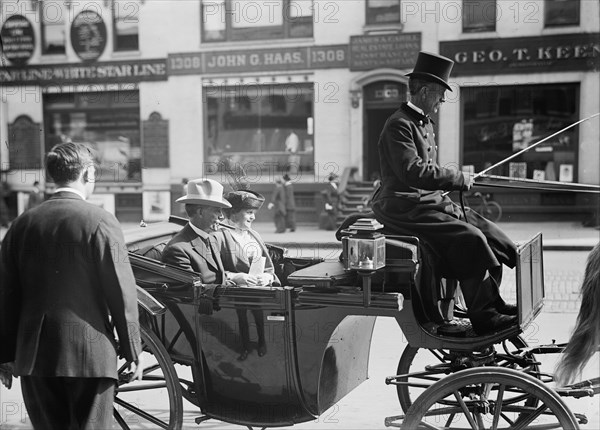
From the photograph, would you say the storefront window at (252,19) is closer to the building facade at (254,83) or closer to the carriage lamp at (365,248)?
the building facade at (254,83)

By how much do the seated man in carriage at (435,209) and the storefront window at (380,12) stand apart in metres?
5.34

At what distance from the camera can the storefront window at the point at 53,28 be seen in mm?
5215

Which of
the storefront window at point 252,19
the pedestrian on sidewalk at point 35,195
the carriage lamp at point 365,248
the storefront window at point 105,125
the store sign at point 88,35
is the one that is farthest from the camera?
the pedestrian on sidewalk at point 35,195

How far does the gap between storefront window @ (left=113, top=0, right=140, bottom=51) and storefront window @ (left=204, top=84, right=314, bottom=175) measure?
0.74 m

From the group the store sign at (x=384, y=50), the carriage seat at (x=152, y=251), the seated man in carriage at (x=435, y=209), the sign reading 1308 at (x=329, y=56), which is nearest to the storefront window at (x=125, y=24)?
the carriage seat at (x=152, y=251)

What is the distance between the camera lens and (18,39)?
5.66m

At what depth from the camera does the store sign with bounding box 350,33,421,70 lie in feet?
32.3

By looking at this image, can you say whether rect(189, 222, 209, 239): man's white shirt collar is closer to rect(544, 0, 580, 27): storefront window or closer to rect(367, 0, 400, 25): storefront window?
rect(367, 0, 400, 25): storefront window

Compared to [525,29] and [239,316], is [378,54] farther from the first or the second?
[239,316]

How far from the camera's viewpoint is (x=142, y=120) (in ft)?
17.1

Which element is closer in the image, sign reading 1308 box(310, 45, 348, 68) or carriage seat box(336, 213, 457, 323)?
carriage seat box(336, 213, 457, 323)

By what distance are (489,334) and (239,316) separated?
1161mm

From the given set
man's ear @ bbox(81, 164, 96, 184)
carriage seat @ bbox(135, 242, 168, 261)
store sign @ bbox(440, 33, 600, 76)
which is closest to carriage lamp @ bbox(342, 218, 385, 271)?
man's ear @ bbox(81, 164, 96, 184)

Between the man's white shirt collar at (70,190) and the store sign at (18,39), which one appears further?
the store sign at (18,39)
